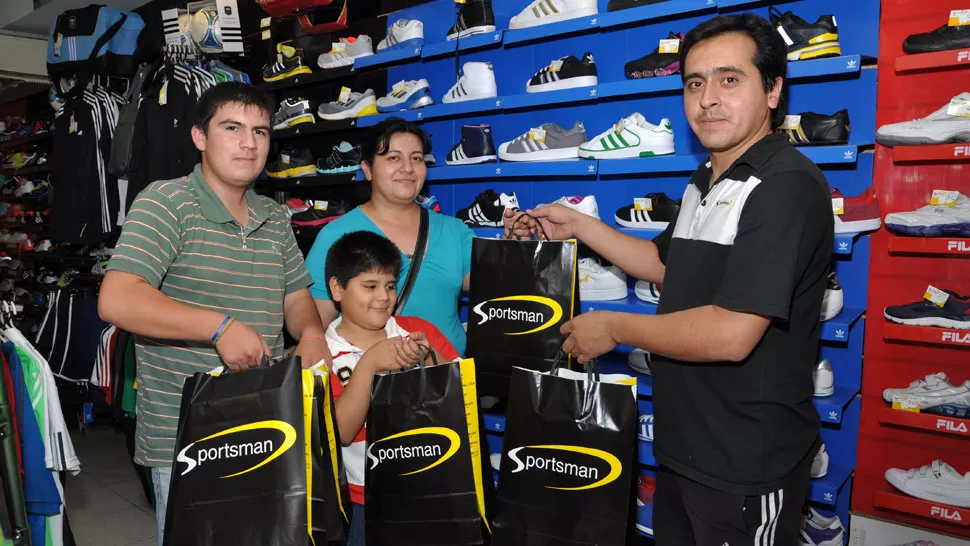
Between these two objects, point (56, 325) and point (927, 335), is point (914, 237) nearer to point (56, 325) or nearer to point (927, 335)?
point (927, 335)

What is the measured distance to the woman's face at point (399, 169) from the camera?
9.51 ft

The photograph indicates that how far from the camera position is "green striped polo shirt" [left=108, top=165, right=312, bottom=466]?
1812mm

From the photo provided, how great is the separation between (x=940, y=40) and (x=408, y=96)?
8.79ft

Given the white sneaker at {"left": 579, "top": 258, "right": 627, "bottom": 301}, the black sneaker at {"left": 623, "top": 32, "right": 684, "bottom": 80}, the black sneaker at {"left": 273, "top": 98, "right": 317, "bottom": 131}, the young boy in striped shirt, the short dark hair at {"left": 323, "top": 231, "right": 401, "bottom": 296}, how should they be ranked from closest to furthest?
the young boy in striped shirt < the short dark hair at {"left": 323, "top": 231, "right": 401, "bottom": 296} < the black sneaker at {"left": 623, "top": 32, "right": 684, "bottom": 80} < the white sneaker at {"left": 579, "top": 258, "right": 627, "bottom": 301} < the black sneaker at {"left": 273, "top": 98, "right": 317, "bottom": 131}

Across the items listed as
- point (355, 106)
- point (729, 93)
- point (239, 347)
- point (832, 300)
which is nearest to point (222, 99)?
A: point (239, 347)

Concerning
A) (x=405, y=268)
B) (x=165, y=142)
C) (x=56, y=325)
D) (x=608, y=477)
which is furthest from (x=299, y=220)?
(x=608, y=477)

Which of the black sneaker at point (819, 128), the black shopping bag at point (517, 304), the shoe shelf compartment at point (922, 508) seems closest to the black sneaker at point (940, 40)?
the black sneaker at point (819, 128)

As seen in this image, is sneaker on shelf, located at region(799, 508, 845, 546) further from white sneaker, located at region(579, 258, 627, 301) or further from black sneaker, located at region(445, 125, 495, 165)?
black sneaker, located at region(445, 125, 495, 165)

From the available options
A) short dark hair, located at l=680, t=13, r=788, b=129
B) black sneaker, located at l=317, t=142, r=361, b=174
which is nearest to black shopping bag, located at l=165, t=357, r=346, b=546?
short dark hair, located at l=680, t=13, r=788, b=129

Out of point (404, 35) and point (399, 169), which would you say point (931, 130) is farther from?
point (404, 35)

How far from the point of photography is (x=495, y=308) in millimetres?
2535

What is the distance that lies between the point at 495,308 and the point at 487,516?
0.75 meters

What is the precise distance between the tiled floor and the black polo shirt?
329 centimetres

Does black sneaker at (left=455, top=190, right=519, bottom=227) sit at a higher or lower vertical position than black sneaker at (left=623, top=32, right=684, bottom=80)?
lower
